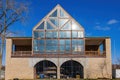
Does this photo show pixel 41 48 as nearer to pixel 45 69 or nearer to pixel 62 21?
pixel 45 69

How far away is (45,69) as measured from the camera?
47500 millimetres

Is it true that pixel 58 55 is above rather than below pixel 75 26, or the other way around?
below

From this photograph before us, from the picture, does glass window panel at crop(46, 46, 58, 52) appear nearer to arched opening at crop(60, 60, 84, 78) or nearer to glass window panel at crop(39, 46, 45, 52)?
glass window panel at crop(39, 46, 45, 52)

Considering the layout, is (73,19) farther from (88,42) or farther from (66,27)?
(88,42)

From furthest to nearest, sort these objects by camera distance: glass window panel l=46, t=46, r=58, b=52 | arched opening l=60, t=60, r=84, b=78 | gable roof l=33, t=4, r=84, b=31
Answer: gable roof l=33, t=4, r=84, b=31
arched opening l=60, t=60, r=84, b=78
glass window panel l=46, t=46, r=58, b=52

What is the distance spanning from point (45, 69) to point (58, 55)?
144 inches

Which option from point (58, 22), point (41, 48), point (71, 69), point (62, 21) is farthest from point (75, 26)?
point (71, 69)

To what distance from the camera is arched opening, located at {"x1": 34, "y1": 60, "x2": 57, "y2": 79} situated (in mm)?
47062

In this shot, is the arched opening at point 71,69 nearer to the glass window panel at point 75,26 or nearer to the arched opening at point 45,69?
the arched opening at point 45,69

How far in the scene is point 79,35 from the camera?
1865 inches

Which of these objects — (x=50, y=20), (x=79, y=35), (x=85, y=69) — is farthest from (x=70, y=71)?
(x=50, y=20)

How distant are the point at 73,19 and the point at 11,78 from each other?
15449 mm

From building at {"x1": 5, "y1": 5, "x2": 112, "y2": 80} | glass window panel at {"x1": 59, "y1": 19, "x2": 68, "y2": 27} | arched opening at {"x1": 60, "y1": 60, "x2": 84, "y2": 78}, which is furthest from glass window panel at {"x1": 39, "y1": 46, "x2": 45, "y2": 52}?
glass window panel at {"x1": 59, "y1": 19, "x2": 68, "y2": 27}

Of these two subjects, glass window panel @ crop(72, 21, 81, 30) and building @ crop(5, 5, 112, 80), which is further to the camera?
glass window panel @ crop(72, 21, 81, 30)
